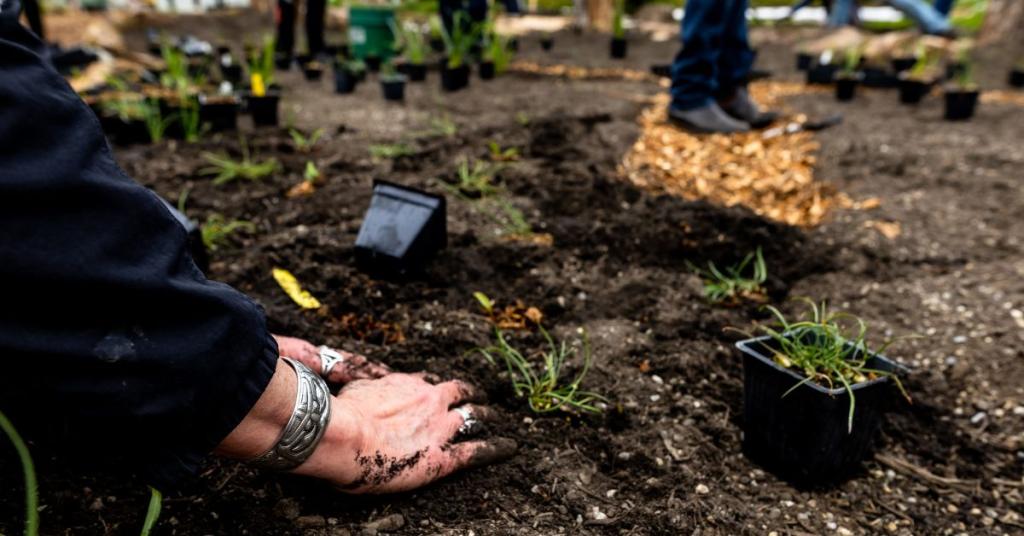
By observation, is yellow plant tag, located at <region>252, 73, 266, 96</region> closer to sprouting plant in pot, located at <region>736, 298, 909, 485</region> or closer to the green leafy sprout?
the green leafy sprout

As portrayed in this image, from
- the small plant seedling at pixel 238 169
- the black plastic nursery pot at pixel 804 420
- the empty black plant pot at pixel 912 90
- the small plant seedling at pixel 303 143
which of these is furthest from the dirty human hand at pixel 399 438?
the empty black plant pot at pixel 912 90

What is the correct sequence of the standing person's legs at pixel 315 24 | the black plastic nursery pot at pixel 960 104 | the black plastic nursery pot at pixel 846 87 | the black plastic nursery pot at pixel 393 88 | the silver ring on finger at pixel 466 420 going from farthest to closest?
the standing person's legs at pixel 315 24 → the black plastic nursery pot at pixel 846 87 → the black plastic nursery pot at pixel 393 88 → the black plastic nursery pot at pixel 960 104 → the silver ring on finger at pixel 466 420

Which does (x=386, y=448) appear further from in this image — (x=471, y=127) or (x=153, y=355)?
(x=471, y=127)

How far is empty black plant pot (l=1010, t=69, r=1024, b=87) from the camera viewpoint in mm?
5887

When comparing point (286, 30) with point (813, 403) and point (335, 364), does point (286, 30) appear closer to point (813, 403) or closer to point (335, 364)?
point (335, 364)

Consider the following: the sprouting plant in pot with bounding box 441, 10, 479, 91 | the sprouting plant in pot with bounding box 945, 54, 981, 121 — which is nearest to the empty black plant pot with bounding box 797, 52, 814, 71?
the sprouting plant in pot with bounding box 945, 54, 981, 121

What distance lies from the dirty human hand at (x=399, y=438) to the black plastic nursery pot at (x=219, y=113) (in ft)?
9.33

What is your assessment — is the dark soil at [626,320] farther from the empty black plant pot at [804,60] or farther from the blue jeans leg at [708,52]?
the empty black plant pot at [804,60]

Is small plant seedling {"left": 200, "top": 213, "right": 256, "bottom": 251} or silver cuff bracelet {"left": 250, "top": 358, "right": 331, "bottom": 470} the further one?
small plant seedling {"left": 200, "top": 213, "right": 256, "bottom": 251}

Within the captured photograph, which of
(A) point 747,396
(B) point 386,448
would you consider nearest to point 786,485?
(A) point 747,396

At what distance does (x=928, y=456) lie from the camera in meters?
1.61

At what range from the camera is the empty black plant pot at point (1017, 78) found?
232 inches

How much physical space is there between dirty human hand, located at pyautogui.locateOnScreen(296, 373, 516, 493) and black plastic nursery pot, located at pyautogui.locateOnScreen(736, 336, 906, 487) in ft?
1.81

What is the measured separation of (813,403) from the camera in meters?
1.39
